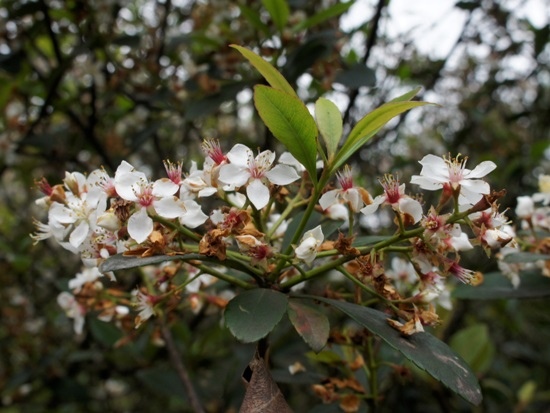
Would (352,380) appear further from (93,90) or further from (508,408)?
(508,408)

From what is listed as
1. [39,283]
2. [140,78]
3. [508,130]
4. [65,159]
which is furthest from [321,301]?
[508,130]

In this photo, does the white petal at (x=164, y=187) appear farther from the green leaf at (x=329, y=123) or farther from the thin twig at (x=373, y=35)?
the thin twig at (x=373, y=35)

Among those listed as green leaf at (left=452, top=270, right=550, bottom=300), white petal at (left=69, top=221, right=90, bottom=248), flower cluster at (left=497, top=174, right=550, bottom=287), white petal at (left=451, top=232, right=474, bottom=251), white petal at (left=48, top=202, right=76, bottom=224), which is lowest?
green leaf at (left=452, top=270, right=550, bottom=300)

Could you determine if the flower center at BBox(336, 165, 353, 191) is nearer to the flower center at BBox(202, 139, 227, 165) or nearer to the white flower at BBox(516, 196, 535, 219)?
the flower center at BBox(202, 139, 227, 165)

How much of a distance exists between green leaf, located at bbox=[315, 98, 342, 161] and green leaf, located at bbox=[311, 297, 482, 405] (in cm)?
24

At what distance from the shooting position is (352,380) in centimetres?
117

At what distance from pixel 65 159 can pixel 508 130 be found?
2358 mm

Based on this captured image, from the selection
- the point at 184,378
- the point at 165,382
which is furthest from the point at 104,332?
the point at 184,378

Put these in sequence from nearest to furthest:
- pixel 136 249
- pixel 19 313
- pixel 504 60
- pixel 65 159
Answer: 1. pixel 136 249
2. pixel 65 159
3. pixel 19 313
4. pixel 504 60

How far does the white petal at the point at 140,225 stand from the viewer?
832 mm

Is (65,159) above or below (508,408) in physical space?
above

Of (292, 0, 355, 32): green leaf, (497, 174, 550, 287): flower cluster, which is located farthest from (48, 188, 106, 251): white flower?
(292, 0, 355, 32): green leaf

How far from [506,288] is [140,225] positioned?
34.1 inches

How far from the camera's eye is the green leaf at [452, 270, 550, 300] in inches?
51.1
